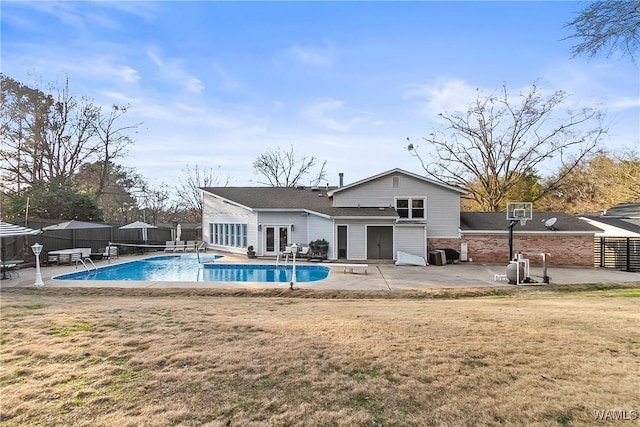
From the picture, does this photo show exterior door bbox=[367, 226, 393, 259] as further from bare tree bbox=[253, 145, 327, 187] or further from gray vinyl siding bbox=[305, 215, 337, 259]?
bare tree bbox=[253, 145, 327, 187]

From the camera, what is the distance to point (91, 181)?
1164 inches

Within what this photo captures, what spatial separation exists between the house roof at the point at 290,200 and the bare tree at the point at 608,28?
11232mm

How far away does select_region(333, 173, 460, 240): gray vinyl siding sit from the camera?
18.9 meters

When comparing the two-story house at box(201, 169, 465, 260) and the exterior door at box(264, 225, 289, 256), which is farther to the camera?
the exterior door at box(264, 225, 289, 256)

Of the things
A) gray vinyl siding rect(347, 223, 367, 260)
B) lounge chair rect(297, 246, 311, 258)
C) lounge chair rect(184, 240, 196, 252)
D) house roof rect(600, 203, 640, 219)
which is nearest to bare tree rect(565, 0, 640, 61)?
gray vinyl siding rect(347, 223, 367, 260)

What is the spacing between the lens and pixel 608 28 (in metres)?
7.41

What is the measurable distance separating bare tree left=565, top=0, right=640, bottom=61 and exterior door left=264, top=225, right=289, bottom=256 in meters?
15.4

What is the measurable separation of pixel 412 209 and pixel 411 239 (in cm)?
204

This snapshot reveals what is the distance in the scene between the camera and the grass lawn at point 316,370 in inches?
108

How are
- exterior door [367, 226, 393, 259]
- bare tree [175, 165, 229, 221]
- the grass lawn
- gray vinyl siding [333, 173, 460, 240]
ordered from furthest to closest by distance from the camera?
bare tree [175, 165, 229, 221], gray vinyl siding [333, 173, 460, 240], exterior door [367, 226, 393, 259], the grass lawn

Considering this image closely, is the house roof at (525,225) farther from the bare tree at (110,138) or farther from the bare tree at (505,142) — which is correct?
the bare tree at (110,138)

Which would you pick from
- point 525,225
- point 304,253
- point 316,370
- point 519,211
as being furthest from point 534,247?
point 316,370

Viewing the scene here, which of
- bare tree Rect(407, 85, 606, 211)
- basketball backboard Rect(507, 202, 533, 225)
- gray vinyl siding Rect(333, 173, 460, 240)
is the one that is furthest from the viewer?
bare tree Rect(407, 85, 606, 211)

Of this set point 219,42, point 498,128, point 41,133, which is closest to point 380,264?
point 219,42
